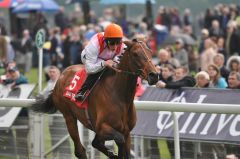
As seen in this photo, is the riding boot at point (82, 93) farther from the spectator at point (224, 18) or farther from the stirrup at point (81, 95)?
the spectator at point (224, 18)

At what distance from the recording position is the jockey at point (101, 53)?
29.1 ft

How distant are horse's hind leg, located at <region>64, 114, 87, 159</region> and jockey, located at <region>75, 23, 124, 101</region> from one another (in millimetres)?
621

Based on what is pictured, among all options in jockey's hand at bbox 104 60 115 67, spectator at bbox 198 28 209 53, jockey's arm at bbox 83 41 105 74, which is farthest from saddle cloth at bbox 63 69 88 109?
spectator at bbox 198 28 209 53

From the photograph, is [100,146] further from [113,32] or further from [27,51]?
[27,51]

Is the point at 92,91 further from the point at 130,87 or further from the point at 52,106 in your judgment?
the point at 52,106

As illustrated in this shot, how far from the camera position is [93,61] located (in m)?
9.05

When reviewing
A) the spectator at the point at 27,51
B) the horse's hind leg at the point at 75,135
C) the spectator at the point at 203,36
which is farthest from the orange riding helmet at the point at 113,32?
the spectator at the point at 27,51

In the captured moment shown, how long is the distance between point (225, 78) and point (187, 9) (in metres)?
23.7

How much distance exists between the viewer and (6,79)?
12.8m

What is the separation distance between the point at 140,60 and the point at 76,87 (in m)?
1.17

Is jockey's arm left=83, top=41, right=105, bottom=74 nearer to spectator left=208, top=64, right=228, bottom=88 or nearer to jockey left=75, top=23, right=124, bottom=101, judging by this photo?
jockey left=75, top=23, right=124, bottom=101

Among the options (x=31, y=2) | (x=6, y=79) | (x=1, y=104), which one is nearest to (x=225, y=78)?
(x=6, y=79)

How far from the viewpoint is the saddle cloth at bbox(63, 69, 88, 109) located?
9281mm

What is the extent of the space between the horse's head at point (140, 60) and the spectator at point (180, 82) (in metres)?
1.94
